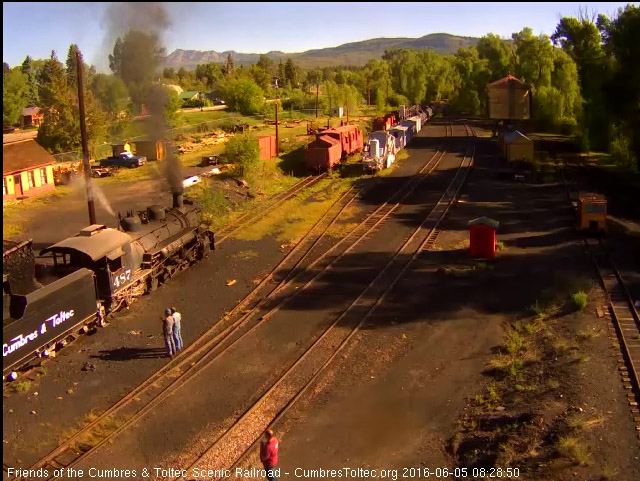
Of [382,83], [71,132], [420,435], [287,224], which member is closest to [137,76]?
[287,224]

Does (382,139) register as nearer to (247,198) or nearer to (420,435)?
(247,198)

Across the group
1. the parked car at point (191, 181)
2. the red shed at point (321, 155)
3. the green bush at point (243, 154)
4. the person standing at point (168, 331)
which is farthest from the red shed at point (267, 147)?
the person standing at point (168, 331)

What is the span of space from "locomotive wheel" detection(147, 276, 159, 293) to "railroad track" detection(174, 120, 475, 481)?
18.3ft

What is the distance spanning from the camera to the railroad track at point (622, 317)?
1125cm

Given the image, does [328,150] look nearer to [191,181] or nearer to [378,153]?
[378,153]

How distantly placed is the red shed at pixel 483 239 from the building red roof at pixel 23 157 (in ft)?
76.9

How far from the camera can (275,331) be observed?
14469 millimetres

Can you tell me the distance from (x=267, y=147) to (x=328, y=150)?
624 cm

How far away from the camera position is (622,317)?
14586 millimetres

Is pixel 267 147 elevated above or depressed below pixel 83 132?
below

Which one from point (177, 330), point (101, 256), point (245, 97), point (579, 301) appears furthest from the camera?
point (245, 97)

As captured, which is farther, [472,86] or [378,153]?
[472,86]

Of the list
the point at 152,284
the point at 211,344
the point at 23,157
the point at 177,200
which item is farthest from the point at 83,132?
the point at 23,157

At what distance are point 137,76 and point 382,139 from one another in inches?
849
